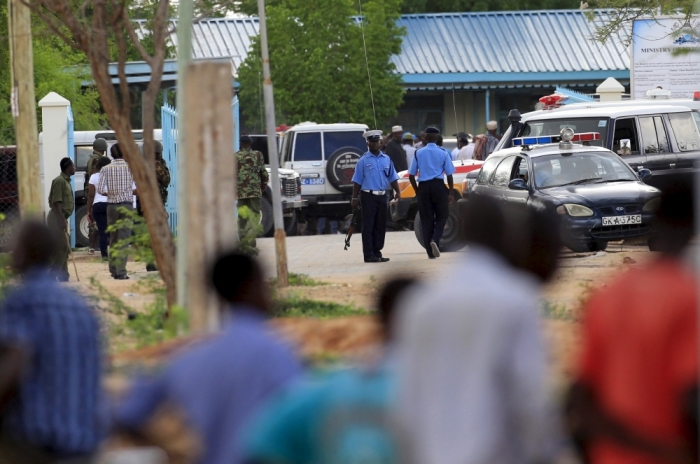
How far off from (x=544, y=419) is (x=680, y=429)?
1.17ft

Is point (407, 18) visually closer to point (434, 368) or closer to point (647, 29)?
point (647, 29)

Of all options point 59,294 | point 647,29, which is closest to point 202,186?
point 59,294

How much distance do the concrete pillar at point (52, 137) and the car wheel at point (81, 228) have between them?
0.58m

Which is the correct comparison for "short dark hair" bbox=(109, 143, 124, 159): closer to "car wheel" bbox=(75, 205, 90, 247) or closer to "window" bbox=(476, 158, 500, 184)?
"window" bbox=(476, 158, 500, 184)

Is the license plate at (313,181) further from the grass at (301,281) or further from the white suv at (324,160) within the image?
the grass at (301,281)

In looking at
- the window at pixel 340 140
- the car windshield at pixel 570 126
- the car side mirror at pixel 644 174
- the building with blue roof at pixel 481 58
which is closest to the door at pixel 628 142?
the car windshield at pixel 570 126

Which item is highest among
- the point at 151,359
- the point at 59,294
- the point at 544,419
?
the point at 59,294

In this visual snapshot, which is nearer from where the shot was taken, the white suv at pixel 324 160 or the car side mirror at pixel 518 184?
the car side mirror at pixel 518 184

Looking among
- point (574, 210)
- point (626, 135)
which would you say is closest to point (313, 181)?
point (626, 135)

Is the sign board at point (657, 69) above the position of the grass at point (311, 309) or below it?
above

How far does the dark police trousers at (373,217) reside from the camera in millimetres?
15406

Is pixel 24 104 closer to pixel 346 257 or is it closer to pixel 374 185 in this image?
Result: pixel 374 185

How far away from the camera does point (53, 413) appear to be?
168 inches

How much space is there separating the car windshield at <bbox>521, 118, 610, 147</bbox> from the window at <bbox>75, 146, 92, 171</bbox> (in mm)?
7284
